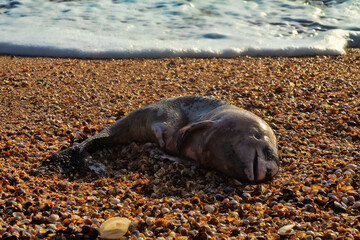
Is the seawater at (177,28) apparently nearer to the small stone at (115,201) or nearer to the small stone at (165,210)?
the small stone at (115,201)

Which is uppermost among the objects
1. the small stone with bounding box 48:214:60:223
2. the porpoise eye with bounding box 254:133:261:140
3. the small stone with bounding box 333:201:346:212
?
the porpoise eye with bounding box 254:133:261:140

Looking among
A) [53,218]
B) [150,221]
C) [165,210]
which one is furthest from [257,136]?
[53,218]

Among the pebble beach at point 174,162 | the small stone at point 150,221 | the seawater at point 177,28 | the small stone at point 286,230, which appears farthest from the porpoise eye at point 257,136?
the seawater at point 177,28

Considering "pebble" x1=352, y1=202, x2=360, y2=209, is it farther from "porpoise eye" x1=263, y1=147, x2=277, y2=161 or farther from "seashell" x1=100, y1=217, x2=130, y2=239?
"seashell" x1=100, y1=217, x2=130, y2=239

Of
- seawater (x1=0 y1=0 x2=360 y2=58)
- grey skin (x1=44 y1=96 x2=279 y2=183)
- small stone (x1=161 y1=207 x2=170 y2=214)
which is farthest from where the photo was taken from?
seawater (x1=0 y1=0 x2=360 y2=58)

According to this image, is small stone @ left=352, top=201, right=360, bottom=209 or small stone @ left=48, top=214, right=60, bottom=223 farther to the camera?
small stone @ left=352, top=201, right=360, bottom=209

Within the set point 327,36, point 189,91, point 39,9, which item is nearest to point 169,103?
point 189,91

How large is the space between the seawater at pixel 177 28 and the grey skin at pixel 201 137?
144 inches

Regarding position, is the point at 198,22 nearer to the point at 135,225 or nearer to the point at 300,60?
the point at 300,60

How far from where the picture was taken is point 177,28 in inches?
363

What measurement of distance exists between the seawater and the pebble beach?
833mm

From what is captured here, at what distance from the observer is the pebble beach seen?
2742 millimetres

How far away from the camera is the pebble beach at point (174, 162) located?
2742 millimetres

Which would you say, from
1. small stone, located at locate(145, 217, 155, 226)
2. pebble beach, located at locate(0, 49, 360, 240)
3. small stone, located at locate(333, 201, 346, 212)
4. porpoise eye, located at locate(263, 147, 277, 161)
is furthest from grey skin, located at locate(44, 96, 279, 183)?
small stone, located at locate(145, 217, 155, 226)
